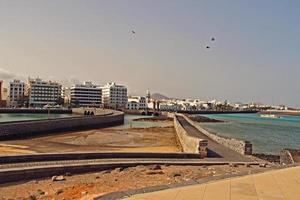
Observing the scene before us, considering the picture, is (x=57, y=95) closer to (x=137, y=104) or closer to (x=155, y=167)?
(x=137, y=104)

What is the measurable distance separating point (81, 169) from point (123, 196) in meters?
7.21

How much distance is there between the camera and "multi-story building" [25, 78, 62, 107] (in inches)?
5404

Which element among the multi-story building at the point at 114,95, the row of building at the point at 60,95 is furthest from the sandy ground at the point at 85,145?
the multi-story building at the point at 114,95

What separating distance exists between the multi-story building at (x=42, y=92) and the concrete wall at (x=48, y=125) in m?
82.2

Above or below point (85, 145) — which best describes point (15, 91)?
above

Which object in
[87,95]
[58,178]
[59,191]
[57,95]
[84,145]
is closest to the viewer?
[59,191]

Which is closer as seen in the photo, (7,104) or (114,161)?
(114,161)

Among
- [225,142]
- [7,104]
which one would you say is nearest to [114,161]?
[225,142]

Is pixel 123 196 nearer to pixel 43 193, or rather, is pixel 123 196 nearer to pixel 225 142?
pixel 43 193

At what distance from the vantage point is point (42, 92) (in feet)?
459

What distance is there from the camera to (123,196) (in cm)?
734

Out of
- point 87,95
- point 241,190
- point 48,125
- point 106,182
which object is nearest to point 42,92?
point 87,95

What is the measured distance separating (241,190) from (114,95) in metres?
155

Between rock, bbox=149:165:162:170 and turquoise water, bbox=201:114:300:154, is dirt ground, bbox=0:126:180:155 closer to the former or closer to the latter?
turquoise water, bbox=201:114:300:154
